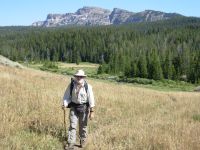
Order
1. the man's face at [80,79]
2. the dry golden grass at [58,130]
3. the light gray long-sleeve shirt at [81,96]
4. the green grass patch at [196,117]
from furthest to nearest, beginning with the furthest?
1. the green grass patch at [196,117]
2. the light gray long-sleeve shirt at [81,96]
3. the man's face at [80,79]
4. the dry golden grass at [58,130]

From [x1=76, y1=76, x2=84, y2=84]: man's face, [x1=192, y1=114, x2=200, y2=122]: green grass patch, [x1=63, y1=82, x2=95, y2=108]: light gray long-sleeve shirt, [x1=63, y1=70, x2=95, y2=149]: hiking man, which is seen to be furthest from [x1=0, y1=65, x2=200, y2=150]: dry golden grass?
[x1=192, y1=114, x2=200, y2=122]: green grass patch

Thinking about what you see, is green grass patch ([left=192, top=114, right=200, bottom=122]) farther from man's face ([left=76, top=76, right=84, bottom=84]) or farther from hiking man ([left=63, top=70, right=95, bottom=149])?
man's face ([left=76, top=76, right=84, bottom=84])

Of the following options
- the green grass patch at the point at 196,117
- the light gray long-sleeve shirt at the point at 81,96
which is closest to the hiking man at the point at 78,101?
the light gray long-sleeve shirt at the point at 81,96

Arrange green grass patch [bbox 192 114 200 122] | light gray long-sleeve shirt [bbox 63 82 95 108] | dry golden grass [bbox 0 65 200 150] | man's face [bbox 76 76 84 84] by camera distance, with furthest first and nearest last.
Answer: green grass patch [bbox 192 114 200 122]
light gray long-sleeve shirt [bbox 63 82 95 108]
man's face [bbox 76 76 84 84]
dry golden grass [bbox 0 65 200 150]

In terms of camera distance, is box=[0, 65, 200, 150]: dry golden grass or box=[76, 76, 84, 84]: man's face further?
box=[76, 76, 84, 84]: man's face

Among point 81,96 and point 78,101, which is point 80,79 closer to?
point 81,96

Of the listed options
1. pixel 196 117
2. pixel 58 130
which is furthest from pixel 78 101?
pixel 196 117

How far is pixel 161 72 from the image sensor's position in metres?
94.4

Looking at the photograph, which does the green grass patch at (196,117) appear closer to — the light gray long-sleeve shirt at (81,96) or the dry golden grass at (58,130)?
the dry golden grass at (58,130)

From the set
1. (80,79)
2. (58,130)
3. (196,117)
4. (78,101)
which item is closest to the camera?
(80,79)

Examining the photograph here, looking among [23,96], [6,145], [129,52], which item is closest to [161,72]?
[129,52]

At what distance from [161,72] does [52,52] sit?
97614 millimetres

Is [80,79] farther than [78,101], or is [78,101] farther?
[78,101]

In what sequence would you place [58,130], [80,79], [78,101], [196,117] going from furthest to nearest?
[196,117] < [58,130] < [78,101] < [80,79]
